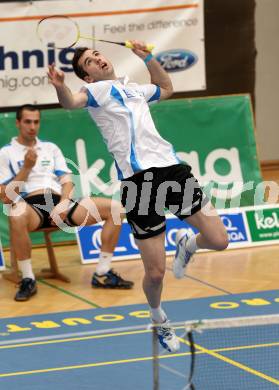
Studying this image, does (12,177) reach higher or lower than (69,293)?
higher

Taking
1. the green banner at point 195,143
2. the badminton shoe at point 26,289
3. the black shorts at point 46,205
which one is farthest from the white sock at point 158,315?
the green banner at point 195,143

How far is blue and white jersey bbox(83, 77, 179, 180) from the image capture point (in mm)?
7270

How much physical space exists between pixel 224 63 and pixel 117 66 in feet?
6.27

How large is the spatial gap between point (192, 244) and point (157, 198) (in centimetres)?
57

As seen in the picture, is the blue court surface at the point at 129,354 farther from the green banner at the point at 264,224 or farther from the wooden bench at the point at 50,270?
the green banner at the point at 264,224

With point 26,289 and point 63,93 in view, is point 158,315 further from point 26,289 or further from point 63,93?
point 26,289

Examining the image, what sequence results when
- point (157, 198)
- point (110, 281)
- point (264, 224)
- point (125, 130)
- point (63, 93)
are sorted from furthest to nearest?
point (264, 224) < point (110, 281) < point (125, 130) < point (157, 198) < point (63, 93)

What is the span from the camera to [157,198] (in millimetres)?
7184

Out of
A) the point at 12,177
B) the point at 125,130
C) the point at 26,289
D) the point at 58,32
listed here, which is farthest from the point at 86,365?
the point at 58,32

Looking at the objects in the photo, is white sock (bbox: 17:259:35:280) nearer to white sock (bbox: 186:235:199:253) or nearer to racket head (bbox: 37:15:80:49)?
white sock (bbox: 186:235:199:253)

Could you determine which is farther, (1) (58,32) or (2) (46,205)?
(1) (58,32)

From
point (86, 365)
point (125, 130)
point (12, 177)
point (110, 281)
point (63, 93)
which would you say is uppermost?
point (63, 93)

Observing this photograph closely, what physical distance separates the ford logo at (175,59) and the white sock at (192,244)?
506 centimetres

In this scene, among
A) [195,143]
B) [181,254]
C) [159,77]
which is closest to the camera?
[181,254]
